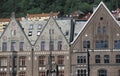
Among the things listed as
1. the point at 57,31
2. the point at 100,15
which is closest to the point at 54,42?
the point at 57,31

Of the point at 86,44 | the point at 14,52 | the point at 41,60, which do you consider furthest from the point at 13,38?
the point at 86,44

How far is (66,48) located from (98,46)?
5450 millimetres

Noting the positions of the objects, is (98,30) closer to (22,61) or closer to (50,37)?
(50,37)

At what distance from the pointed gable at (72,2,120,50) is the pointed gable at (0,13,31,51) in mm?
9349

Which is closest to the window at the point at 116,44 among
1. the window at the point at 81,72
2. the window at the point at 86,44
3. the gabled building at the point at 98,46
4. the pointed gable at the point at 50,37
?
the gabled building at the point at 98,46

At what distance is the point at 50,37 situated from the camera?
111m

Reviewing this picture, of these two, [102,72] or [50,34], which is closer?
[102,72]

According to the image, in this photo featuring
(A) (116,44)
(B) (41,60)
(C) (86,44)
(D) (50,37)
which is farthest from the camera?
(D) (50,37)

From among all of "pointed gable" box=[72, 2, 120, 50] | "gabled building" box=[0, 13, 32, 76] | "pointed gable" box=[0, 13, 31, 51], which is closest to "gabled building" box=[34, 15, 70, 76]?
"gabled building" box=[0, 13, 32, 76]

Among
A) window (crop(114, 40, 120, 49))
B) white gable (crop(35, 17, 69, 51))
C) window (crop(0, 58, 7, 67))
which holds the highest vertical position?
white gable (crop(35, 17, 69, 51))

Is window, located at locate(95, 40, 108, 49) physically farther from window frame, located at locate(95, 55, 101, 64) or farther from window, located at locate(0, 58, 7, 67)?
window, located at locate(0, 58, 7, 67)

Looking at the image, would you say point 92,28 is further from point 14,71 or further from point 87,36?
point 14,71

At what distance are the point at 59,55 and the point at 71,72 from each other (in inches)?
140

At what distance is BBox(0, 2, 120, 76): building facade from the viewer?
108438 mm
